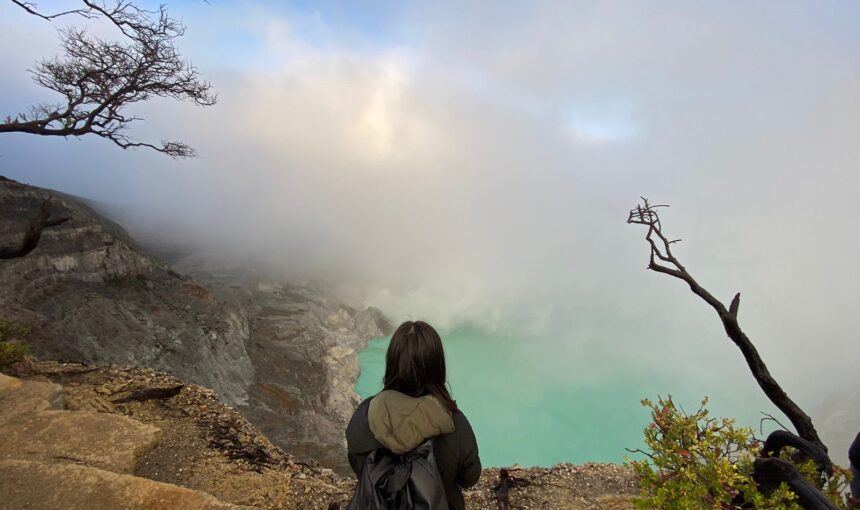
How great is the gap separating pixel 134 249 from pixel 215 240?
39.8m

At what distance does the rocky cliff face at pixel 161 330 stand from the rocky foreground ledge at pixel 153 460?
1094cm

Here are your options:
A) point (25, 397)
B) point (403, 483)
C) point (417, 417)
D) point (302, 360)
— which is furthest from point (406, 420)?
point (302, 360)

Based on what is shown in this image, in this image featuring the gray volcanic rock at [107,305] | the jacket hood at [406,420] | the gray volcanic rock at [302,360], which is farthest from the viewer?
the gray volcanic rock at [302,360]

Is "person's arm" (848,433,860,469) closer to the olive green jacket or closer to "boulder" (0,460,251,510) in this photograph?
the olive green jacket

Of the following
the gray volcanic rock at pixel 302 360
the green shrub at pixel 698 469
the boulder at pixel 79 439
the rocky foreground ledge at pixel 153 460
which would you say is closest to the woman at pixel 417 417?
the green shrub at pixel 698 469

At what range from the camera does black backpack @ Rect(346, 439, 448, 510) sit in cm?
278

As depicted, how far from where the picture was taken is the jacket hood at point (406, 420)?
297cm

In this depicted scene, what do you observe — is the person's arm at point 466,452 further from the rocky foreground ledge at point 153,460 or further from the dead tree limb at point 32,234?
the dead tree limb at point 32,234

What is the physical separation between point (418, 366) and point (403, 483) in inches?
32.6

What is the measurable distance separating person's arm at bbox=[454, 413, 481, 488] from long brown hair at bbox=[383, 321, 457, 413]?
0.13 metres

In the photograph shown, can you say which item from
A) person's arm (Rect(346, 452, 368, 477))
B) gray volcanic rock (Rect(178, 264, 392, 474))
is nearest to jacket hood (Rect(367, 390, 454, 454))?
person's arm (Rect(346, 452, 368, 477))

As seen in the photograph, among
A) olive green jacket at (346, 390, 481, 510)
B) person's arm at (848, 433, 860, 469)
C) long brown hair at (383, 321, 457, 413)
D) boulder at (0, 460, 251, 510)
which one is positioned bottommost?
boulder at (0, 460, 251, 510)

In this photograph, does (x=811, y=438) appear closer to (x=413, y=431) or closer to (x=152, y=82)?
(x=413, y=431)

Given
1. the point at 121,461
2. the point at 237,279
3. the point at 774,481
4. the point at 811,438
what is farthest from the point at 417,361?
the point at 237,279
